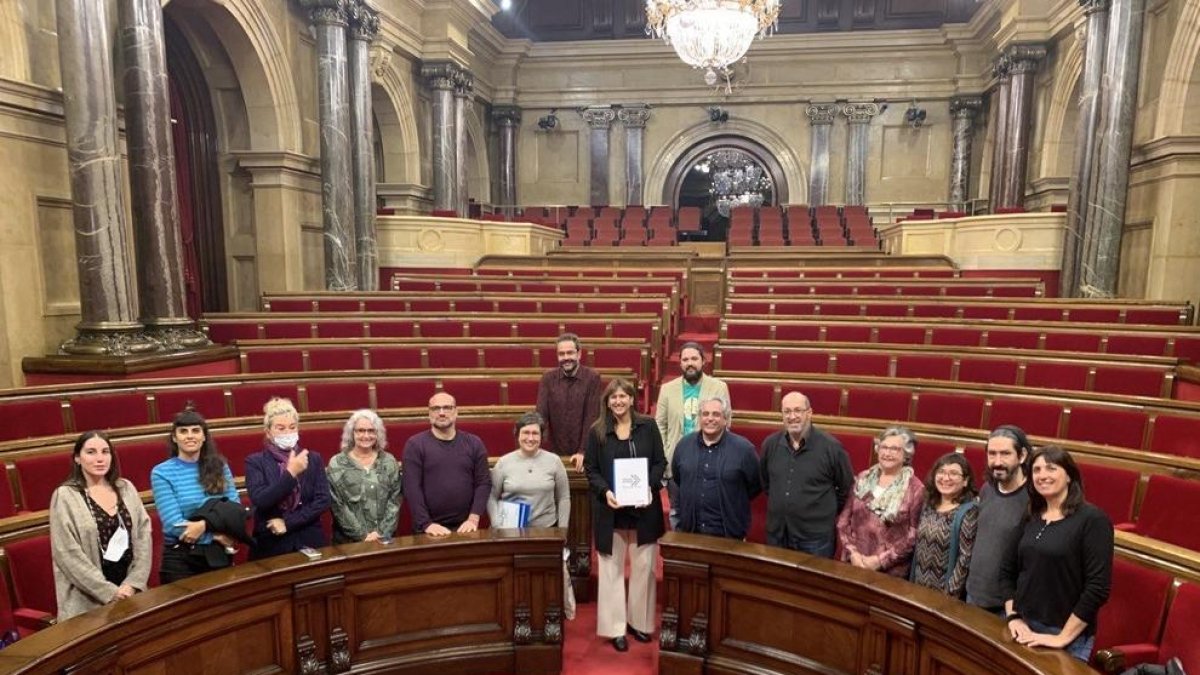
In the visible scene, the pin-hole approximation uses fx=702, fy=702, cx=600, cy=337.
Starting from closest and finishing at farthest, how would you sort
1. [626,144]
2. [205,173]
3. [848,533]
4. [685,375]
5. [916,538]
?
[916,538] < [848,533] < [685,375] < [205,173] < [626,144]

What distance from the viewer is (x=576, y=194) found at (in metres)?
14.3

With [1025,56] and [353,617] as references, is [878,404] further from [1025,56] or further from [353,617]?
[1025,56]

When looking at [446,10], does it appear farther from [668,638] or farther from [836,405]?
[668,638]

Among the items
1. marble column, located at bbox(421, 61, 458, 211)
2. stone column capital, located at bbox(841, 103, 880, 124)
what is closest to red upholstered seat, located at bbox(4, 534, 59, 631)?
marble column, located at bbox(421, 61, 458, 211)

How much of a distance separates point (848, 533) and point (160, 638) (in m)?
2.12

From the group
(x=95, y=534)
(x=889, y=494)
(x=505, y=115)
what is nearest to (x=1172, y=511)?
(x=889, y=494)

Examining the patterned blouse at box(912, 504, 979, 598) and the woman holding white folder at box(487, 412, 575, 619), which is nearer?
the patterned blouse at box(912, 504, 979, 598)

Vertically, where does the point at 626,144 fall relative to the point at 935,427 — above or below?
above

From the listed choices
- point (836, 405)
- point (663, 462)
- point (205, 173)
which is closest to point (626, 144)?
point (205, 173)

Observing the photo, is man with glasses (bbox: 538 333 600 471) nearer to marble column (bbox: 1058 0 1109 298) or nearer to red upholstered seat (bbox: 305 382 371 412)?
red upholstered seat (bbox: 305 382 371 412)

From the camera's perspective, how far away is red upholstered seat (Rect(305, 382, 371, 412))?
12.9 ft

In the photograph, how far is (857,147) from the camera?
13.2 m

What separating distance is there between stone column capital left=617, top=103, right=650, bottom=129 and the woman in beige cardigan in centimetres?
1284

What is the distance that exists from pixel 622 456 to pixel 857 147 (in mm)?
12276
